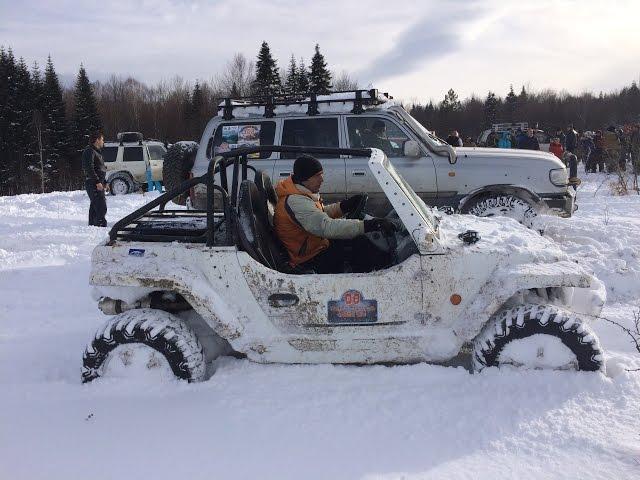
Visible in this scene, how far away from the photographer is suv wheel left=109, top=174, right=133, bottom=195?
17891mm

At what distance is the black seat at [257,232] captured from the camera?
3.63 meters

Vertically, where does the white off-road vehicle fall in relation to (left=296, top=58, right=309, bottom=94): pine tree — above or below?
below

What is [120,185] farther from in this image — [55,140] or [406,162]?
[55,140]

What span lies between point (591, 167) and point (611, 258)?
620 inches

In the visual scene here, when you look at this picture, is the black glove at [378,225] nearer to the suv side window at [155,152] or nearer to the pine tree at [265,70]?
the suv side window at [155,152]

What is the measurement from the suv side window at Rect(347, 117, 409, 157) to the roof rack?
0.21 m

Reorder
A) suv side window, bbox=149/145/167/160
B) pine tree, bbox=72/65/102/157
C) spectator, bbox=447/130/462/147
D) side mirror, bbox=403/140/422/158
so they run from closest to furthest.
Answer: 1. side mirror, bbox=403/140/422/158
2. spectator, bbox=447/130/462/147
3. suv side window, bbox=149/145/167/160
4. pine tree, bbox=72/65/102/157

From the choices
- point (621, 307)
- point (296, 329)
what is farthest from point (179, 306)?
point (621, 307)

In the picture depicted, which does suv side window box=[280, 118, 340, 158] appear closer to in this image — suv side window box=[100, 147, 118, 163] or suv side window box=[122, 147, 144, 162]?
suv side window box=[122, 147, 144, 162]

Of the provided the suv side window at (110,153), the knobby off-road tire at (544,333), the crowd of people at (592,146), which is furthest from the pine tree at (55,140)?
the knobby off-road tire at (544,333)

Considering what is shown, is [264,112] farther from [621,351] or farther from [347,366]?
[621,351]

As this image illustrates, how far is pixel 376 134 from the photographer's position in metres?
7.21

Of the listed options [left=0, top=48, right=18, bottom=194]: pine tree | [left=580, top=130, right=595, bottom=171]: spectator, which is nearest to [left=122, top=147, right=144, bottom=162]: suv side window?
[left=580, top=130, right=595, bottom=171]: spectator

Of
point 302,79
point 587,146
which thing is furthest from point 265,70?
point 587,146
